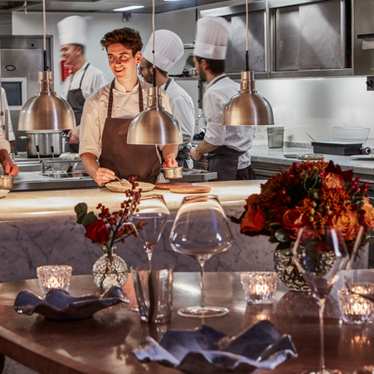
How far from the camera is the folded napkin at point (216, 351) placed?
1.99 metres

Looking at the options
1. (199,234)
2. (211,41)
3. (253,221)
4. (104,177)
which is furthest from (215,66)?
(199,234)

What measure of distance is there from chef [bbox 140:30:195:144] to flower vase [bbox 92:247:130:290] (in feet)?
14.0

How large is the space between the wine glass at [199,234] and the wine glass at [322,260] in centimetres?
38

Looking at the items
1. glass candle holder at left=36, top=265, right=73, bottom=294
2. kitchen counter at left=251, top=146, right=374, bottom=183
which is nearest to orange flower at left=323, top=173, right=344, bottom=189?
glass candle holder at left=36, top=265, right=73, bottom=294

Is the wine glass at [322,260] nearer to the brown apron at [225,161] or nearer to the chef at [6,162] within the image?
the chef at [6,162]

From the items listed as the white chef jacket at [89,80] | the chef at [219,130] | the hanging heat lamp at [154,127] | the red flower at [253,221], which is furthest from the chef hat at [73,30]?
the red flower at [253,221]

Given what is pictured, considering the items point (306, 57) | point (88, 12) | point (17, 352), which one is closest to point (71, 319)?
point (17, 352)

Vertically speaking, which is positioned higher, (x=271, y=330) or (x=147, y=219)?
(x=147, y=219)

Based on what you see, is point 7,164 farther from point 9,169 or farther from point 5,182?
point 5,182

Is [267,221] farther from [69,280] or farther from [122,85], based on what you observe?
[122,85]

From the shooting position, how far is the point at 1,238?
176 inches

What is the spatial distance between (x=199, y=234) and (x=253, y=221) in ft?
1.02

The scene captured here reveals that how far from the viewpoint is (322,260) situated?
2.20m

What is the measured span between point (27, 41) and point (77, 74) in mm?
2225
